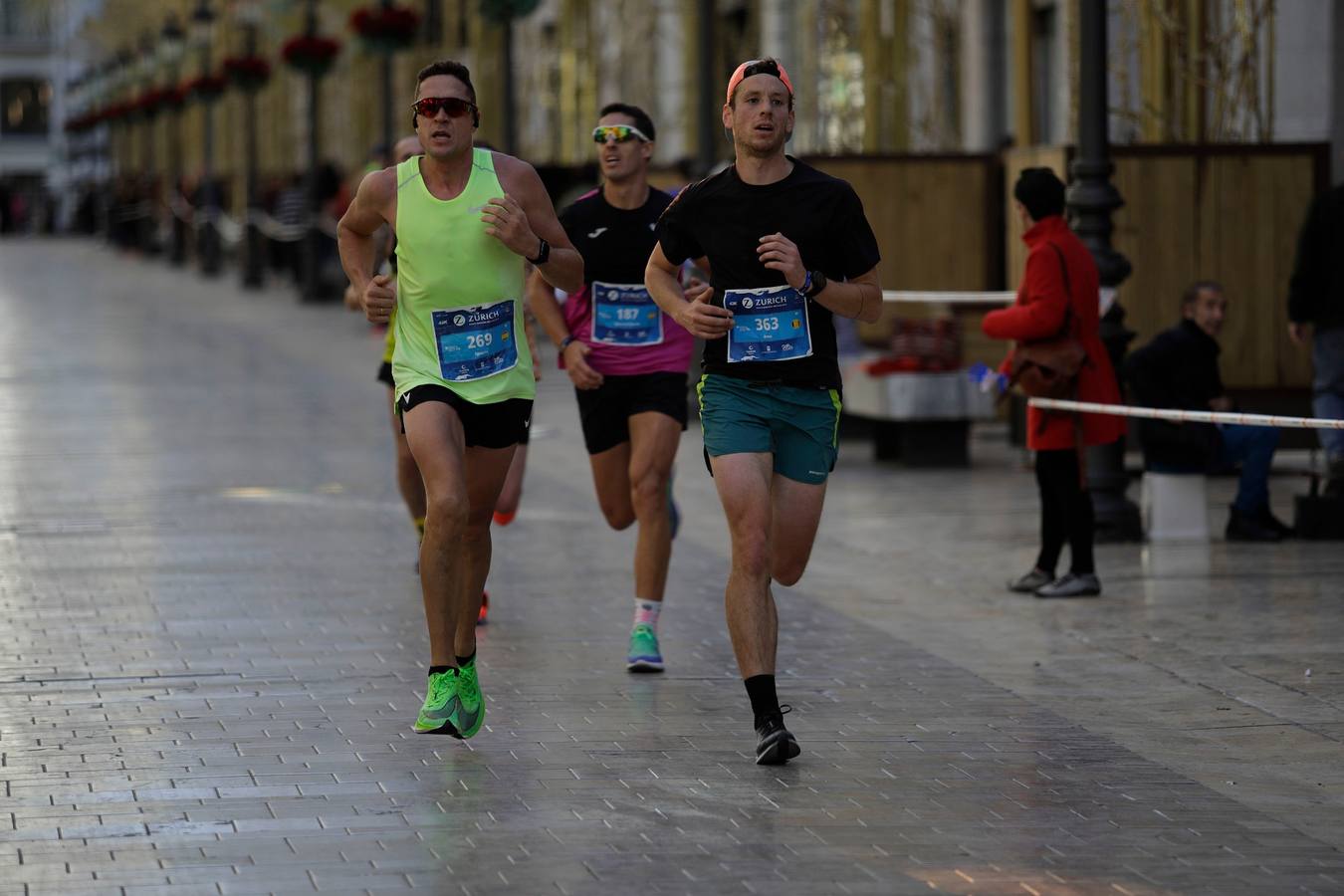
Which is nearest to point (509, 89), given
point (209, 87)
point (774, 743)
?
point (774, 743)

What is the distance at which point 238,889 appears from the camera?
19.8 feet

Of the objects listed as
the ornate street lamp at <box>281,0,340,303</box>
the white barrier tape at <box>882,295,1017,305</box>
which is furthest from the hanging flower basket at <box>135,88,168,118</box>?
the white barrier tape at <box>882,295,1017,305</box>

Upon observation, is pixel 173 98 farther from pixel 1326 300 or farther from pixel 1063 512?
pixel 1063 512

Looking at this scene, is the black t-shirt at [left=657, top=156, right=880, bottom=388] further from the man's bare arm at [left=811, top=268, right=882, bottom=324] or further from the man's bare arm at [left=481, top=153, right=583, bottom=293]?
the man's bare arm at [left=481, top=153, right=583, bottom=293]

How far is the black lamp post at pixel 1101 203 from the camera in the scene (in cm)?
1257

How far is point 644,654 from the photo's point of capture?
9102 millimetres

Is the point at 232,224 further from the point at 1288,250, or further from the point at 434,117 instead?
the point at 434,117

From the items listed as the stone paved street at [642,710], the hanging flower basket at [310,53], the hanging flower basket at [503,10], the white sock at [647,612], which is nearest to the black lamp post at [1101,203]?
the stone paved street at [642,710]

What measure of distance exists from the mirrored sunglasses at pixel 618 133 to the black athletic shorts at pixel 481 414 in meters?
1.71

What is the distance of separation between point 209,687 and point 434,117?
7.08 feet

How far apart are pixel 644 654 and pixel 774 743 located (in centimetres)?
171

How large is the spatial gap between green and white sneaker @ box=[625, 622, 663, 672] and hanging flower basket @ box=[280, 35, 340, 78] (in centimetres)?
2948

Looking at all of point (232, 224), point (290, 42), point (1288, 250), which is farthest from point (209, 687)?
point (232, 224)

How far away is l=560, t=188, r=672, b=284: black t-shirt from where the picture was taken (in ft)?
31.6
